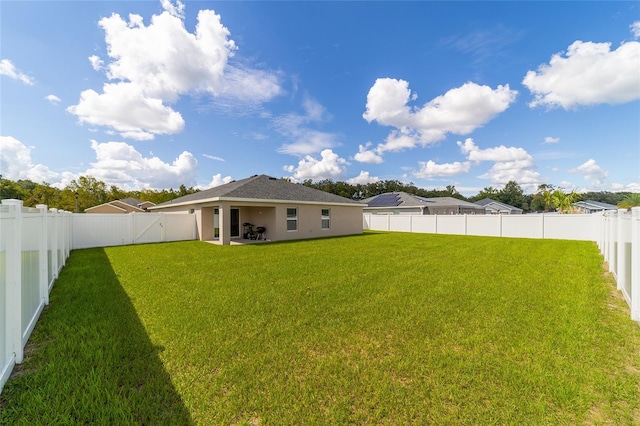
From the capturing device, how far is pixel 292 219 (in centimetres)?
1634

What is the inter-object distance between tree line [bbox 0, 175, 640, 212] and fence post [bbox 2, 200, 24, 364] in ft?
101

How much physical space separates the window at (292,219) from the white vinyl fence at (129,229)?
20.0ft

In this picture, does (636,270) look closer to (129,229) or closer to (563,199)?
(129,229)

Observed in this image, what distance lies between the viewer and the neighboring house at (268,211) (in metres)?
14.1

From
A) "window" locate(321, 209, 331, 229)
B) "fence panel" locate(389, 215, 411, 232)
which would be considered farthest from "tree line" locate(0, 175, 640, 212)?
"window" locate(321, 209, 331, 229)

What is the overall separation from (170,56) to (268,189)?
8.26 m

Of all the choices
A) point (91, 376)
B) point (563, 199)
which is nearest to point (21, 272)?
point (91, 376)

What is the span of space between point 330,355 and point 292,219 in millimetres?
13484

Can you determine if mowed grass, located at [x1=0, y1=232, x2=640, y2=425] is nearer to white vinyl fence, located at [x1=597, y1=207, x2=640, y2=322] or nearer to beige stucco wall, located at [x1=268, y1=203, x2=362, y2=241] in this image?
white vinyl fence, located at [x1=597, y1=207, x2=640, y2=322]

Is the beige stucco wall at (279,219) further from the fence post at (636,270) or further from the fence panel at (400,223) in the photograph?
the fence post at (636,270)

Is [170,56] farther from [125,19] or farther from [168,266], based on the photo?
[168,266]

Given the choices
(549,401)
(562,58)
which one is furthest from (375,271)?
(562,58)

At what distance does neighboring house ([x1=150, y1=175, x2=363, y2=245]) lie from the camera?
14.1m

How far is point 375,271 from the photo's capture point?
7.44 metres
